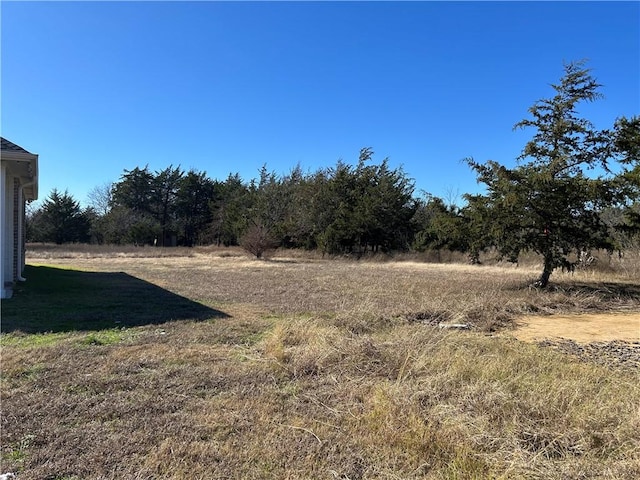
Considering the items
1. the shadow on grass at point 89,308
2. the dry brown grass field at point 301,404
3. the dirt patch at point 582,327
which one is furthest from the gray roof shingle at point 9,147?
the dirt patch at point 582,327

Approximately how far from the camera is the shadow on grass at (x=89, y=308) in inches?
240

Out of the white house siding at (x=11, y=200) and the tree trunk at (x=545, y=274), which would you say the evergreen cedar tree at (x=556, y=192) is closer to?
the tree trunk at (x=545, y=274)

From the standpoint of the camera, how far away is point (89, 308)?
753 centimetres

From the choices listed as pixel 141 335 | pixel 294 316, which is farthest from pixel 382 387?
pixel 294 316

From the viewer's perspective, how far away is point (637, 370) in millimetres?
4375

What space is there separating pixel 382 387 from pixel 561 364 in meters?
2.14

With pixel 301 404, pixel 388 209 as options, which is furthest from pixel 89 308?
pixel 388 209

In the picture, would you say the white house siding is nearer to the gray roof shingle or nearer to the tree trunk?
the gray roof shingle

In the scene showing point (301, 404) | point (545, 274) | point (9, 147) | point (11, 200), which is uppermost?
point (9, 147)

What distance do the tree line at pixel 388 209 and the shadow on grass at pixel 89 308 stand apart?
817cm

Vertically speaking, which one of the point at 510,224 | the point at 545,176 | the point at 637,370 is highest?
the point at 545,176

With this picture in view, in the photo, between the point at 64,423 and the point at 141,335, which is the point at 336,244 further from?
the point at 64,423

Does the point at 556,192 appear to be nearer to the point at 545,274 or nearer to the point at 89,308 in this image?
the point at 545,274

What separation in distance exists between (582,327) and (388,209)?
22961 millimetres
